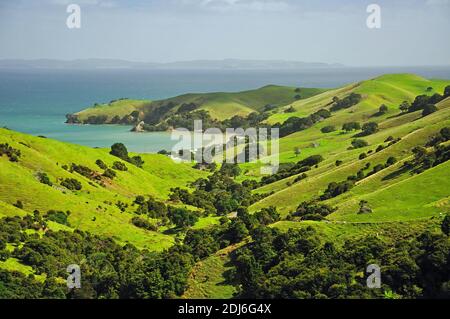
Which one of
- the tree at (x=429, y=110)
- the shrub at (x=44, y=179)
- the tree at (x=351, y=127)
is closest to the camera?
the shrub at (x=44, y=179)

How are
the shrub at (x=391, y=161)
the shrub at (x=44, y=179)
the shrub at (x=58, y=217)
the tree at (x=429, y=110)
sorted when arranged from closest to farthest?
the shrub at (x=58, y=217) < the shrub at (x=391, y=161) < the shrub at (x=44, y=179) < the tree at (x=429, y=110)

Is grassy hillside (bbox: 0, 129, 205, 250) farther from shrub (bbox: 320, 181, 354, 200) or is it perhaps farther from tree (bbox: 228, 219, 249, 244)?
shrub (bbox: 320, 181, 354, 200)

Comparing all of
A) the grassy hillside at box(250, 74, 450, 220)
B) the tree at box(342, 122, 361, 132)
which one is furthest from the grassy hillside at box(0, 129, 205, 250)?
the tree at box(342, 122, 361, 132)

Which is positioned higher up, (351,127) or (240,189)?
(351,127)

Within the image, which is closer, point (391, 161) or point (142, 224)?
point (142, 224)

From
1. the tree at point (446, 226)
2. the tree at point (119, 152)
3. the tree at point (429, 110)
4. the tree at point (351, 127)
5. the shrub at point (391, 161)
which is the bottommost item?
the tree at point (119, 152)

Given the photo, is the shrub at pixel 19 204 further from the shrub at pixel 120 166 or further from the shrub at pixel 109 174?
the shrub at pixel 120 166

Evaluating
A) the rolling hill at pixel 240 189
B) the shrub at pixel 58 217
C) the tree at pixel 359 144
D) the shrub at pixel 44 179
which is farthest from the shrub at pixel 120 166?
the tree at pixel 359 144

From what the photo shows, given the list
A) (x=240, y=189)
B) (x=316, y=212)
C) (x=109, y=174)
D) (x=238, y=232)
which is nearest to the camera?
(x=238, y=232)

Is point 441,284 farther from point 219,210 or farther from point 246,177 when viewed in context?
point 246,177

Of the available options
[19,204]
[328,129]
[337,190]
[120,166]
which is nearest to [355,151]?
[337,190]

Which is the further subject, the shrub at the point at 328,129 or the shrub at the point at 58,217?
the shrub at the point at 328,129

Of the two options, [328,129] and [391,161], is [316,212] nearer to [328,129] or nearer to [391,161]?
[391,161]

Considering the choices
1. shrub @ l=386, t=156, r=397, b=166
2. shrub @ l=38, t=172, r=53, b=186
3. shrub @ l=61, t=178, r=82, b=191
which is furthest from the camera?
shrub @ l=61, t=178, r=82, b=191
